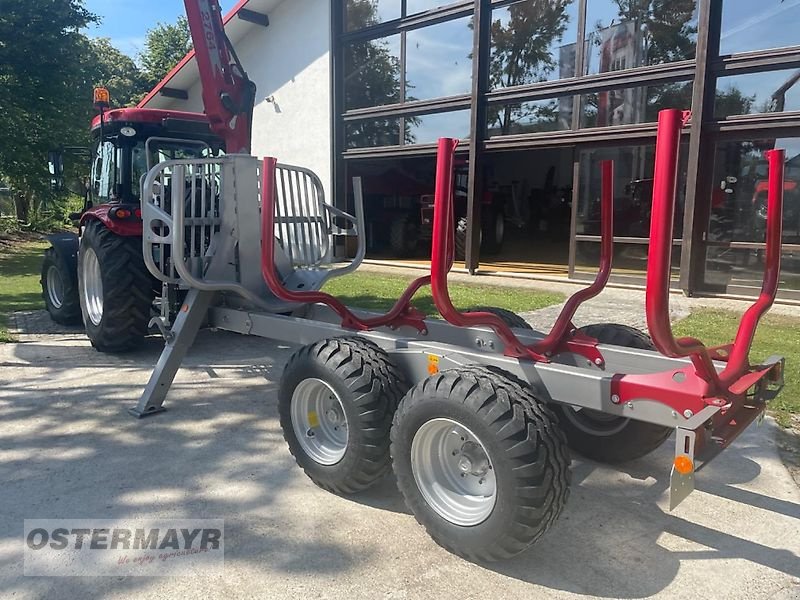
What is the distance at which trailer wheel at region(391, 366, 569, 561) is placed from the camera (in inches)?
103

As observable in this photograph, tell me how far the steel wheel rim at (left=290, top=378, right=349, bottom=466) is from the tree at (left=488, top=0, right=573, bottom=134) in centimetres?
904

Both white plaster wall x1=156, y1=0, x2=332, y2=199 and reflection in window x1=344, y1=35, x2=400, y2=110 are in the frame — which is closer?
reflection in window x1=344, y1=35, x2=400, y2=110

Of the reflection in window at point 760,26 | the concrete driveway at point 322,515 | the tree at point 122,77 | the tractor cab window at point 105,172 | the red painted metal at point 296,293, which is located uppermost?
the tree at point 122,77

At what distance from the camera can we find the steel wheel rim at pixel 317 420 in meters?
A: 3.56

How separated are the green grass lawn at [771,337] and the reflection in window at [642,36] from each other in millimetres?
4224

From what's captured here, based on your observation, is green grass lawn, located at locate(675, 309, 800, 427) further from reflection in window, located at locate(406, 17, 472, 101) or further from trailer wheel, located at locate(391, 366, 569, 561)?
reflection in window, located at locate(406, 17, 472, 101)

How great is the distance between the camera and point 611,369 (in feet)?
11.7

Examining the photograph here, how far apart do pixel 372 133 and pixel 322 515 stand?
11.8 m

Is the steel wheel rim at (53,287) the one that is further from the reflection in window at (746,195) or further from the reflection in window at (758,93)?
the reflection in window at (758,93)

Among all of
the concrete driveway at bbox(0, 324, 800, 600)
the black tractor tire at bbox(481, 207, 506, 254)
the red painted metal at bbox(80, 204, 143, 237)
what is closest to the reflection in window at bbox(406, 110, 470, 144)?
the black tractor tire at bbox(481, 207, 506, 254)

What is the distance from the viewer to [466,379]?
280 cm

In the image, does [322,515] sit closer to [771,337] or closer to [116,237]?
[116,237]

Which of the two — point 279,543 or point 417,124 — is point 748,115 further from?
point 279,543

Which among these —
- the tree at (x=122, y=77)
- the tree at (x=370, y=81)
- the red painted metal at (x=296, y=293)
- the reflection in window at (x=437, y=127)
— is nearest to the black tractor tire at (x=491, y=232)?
the reflection in window at (x=437, y=127)
